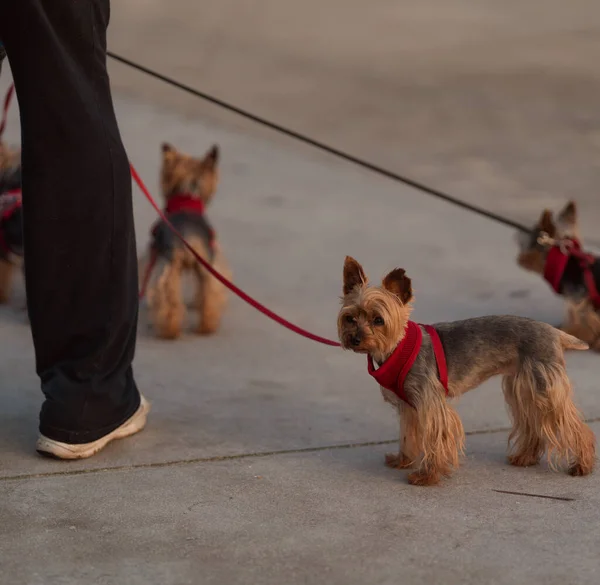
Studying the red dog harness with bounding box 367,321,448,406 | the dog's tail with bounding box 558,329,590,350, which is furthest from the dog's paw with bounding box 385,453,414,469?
the dog's tail with bounding box 558,329,590,350

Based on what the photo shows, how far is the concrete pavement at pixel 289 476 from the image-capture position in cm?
328

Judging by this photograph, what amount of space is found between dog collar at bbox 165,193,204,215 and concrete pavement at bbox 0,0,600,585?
676mm

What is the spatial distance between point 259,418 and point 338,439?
42 cm

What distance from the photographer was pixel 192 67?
45.3ft

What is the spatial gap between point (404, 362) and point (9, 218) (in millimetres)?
3175

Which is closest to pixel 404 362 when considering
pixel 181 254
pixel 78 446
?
pixel 78 446

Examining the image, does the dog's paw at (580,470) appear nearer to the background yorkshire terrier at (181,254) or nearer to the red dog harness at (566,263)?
the red dog harness at (566,263)

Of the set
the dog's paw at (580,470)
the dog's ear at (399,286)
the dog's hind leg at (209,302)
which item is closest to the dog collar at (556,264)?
the dog's hind leg at (209,302)

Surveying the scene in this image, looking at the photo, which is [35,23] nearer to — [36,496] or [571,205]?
[36,496]

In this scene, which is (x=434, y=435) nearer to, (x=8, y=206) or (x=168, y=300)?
(x=168, y=300)

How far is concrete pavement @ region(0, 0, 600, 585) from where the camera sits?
10.8 ft

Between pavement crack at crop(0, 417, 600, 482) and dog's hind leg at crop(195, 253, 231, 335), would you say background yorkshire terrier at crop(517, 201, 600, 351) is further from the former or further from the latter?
dog's hind leg at crop(195, 253, 231, 335)

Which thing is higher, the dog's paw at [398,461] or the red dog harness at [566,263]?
the red dog harness at [566,263]

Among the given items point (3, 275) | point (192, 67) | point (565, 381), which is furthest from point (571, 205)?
point (192, 67)
